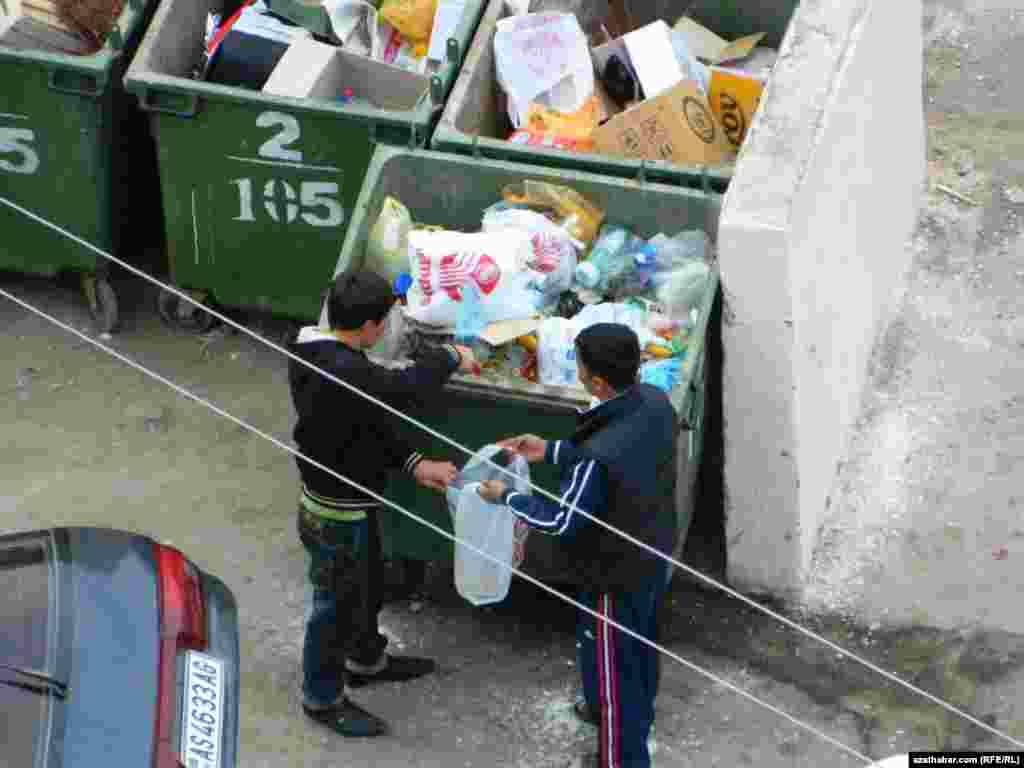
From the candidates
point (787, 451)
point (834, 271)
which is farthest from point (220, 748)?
point (834, 271)

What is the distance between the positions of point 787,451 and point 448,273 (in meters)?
1.20

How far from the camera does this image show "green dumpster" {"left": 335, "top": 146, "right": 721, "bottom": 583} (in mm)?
5441

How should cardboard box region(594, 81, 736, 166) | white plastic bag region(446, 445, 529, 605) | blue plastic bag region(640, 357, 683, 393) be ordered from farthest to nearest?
cardboard box region(594, 81, 736, 166)
blue plastic bag region(640, 357, 683, 393)
white plastic bag region(446, 445, 529, 605)

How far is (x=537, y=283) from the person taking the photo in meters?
5.85

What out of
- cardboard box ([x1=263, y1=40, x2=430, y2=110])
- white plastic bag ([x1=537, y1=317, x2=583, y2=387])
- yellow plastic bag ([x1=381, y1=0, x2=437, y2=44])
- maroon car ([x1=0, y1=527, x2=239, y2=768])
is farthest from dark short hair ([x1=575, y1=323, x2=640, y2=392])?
yellow plastic bag ([x1=381, y1=0, x2=437, y2=44])

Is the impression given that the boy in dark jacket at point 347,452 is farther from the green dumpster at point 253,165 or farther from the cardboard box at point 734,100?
the cardboard box at point 734,100

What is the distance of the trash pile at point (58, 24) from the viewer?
7.00 meters

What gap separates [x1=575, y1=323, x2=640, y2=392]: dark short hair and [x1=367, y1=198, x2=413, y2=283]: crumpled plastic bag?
107cm

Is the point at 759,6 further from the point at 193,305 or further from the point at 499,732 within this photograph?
the point at 499,732

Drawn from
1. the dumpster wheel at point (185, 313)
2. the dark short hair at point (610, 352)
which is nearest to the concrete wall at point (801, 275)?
the dark short hair at point (610, 352)

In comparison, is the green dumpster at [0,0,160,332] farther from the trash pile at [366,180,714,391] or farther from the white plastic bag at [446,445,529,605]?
the white plastic bag at [446,445,529,605]

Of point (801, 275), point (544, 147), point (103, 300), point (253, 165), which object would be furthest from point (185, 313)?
point (801, 275)

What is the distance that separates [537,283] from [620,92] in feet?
4.91

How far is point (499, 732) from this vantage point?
579 cm
